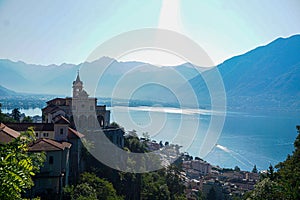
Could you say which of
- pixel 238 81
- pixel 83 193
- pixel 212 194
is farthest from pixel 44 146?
pixel 238 81

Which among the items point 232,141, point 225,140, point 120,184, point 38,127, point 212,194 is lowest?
point 212,194

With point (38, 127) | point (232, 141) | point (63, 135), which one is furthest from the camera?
point (232, 141)

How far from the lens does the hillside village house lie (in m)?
11.1

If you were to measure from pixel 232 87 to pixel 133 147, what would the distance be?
150 metres

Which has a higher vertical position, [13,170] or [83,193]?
[13,170]

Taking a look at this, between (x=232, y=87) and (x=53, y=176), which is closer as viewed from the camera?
(x=53, y=176)

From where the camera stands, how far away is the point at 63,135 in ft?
45.2

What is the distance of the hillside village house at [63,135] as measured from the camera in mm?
11133

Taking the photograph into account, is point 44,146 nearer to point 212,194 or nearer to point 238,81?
point 212,194

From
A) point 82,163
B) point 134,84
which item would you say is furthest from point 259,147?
point 82,163

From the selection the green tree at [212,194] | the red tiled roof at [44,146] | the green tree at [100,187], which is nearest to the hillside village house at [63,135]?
the red tiled roof at [44,146]

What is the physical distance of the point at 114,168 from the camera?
16.0 metres

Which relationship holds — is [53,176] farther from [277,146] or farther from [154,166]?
[277,146]

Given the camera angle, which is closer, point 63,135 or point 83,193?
point 83,193
